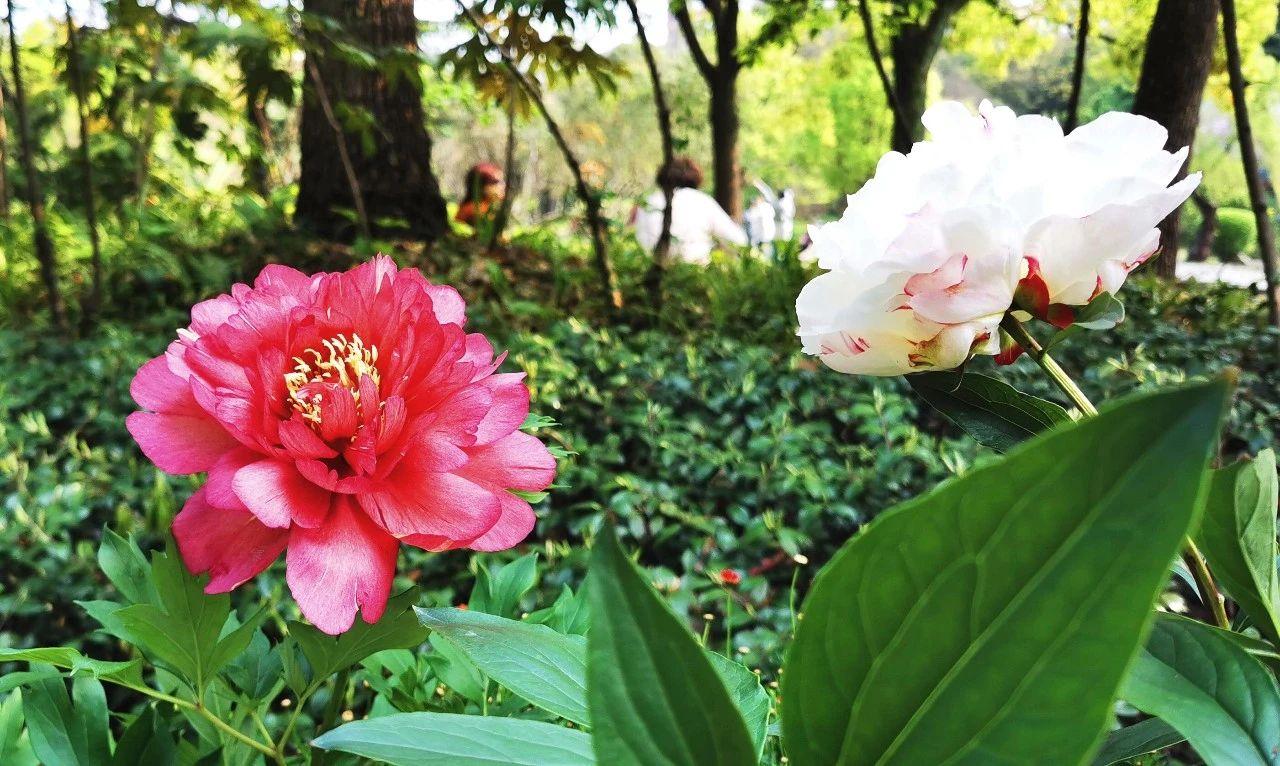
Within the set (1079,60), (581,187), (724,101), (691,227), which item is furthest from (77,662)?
(724,101)

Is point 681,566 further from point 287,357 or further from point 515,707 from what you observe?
point 287,357

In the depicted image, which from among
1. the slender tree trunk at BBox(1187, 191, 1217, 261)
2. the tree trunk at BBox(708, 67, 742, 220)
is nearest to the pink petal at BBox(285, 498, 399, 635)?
the tree trunk at BBox(708, 67, 742, 220)

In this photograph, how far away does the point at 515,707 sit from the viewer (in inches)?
26.1

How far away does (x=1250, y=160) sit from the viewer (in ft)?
9.90

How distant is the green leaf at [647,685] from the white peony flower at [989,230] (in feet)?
0.80

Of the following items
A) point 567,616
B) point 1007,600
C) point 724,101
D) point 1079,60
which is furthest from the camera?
point 724,101

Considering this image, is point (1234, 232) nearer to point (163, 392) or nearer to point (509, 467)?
point (509, 467)

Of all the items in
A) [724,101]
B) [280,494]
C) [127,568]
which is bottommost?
[127,568]

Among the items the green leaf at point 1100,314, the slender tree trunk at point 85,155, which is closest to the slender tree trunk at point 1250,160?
the green leaf at point 1100,314

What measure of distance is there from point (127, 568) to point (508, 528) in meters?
0.29

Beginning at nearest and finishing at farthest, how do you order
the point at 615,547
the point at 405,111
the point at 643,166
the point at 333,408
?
the point at 615,547, the point at 333,408, the point at 405,111, the point at 643,166

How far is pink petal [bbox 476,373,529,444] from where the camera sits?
0.45 m

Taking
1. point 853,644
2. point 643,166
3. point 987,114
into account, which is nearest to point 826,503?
point 987,114

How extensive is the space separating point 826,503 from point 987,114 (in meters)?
1.66
